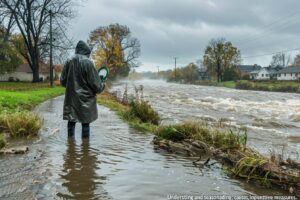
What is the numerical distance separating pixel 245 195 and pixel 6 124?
572 centimetres

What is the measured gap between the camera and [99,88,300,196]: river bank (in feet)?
17.5

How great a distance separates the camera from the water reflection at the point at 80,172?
4.77 meters

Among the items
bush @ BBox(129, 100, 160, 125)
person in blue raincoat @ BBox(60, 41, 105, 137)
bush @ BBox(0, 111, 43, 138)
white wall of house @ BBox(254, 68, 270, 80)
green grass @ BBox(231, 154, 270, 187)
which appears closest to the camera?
green grass @ BBox(231, 154, 270, 187)

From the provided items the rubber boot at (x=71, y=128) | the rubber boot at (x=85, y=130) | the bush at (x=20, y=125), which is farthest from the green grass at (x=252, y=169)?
the bush at (x=20, y=125)

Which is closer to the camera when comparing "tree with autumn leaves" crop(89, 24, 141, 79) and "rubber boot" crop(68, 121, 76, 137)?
"rubber boot" crop(68, 121, 76, 137)

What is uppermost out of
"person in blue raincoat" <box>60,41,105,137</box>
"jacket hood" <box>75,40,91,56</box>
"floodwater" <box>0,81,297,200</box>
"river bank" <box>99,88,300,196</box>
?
"jacket hood" <box>75,40,91,56</box>

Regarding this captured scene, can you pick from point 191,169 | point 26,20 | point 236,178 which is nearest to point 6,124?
point 191,169

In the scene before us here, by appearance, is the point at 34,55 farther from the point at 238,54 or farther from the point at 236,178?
the point at 238,54

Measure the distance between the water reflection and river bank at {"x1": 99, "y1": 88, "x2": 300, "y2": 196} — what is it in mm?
1569

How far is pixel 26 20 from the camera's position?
Result: 161 feet

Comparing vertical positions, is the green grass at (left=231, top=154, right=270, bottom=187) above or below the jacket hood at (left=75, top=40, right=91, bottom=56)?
below

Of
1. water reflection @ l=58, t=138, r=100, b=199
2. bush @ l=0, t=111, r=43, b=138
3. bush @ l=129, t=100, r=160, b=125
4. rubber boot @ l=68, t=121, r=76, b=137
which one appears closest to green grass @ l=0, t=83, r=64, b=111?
bush @ l=129, t=100, r=160, b=125

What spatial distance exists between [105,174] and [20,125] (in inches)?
145

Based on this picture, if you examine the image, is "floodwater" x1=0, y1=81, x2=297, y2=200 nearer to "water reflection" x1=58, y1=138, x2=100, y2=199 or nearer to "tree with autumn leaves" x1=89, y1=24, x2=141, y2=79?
"water reflection" x1=58, y1=138, x2=100, y2=199
